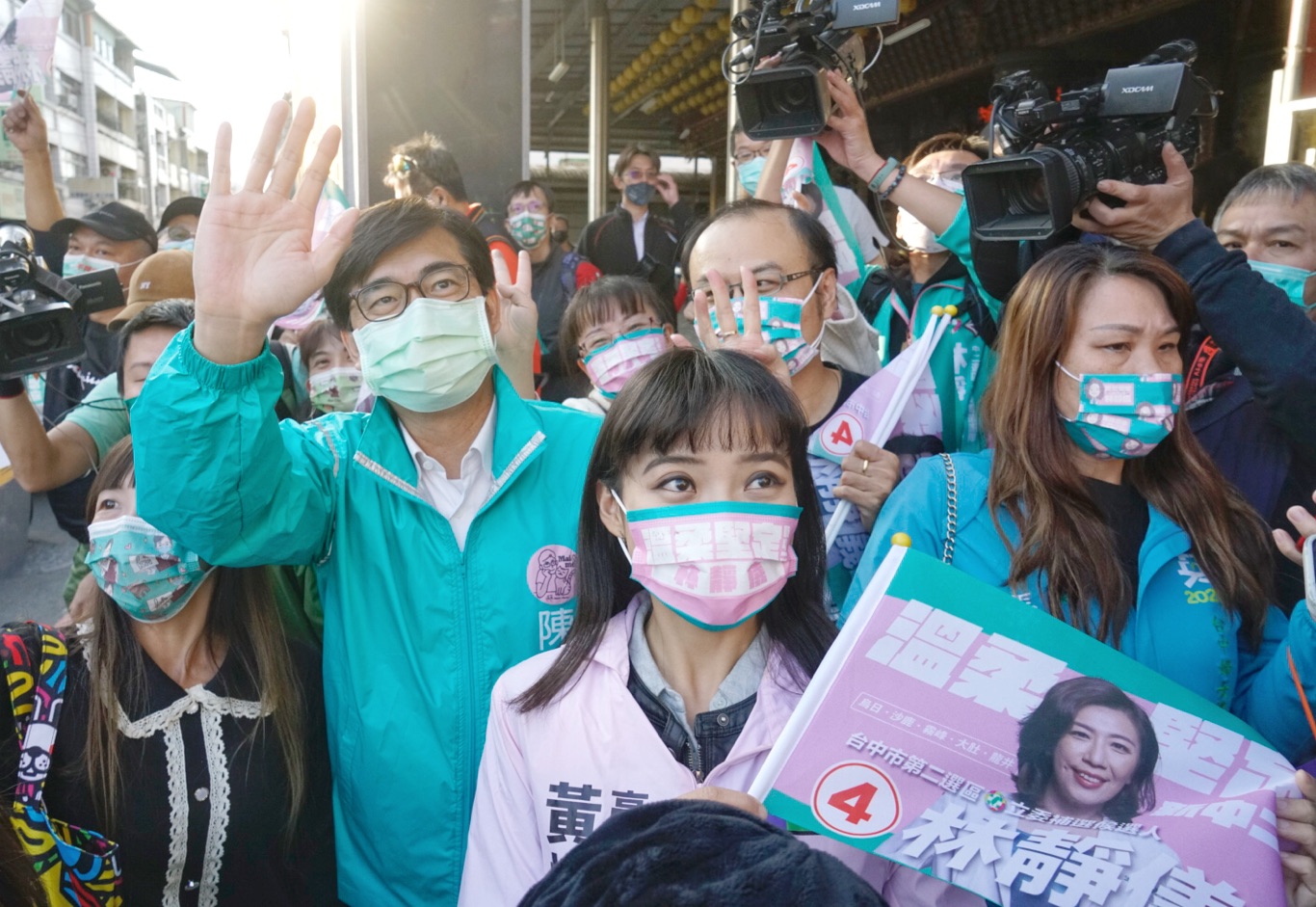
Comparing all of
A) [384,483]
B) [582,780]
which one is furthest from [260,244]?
[582,780]

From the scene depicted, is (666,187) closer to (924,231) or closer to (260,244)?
(924,231)

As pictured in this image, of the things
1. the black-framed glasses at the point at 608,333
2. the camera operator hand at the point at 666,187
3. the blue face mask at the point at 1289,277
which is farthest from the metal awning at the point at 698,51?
the black-framed glasses at the point at 608,333

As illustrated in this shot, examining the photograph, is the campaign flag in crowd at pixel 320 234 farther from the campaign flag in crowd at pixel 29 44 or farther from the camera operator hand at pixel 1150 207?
the camera operator hand at pixel 1150 207

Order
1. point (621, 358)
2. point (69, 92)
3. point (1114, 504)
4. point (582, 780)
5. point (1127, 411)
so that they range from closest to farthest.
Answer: point (582, 780) → point (1127, 411) → point (1114, 504) → point (621, 358) → point (69, 92)

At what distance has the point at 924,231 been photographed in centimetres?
310

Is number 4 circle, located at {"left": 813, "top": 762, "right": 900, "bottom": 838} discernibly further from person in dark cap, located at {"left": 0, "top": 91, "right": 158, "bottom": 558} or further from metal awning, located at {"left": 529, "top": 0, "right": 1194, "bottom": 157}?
metal awning, located at {"left": 529, "top": 0, "right": 1194, "bottom": 157}

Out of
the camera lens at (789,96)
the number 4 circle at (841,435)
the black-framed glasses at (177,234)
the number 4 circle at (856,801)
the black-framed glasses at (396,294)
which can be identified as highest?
the camera lens at (789,96)

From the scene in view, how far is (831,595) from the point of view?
2.28 meters

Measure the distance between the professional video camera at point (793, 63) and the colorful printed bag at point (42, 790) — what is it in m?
2.06

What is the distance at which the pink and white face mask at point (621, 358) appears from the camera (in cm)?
328

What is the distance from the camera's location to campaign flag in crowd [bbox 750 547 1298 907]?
138 centimetres

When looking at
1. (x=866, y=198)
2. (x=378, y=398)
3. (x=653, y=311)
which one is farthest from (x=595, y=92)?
(x=378, y=398)

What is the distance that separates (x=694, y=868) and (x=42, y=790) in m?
1.44

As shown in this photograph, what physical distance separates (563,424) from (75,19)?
100 ft
